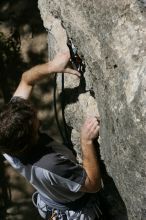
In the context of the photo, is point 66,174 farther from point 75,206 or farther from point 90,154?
point 75,206

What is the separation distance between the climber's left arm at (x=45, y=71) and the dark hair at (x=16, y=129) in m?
0.38

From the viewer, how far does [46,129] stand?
5695mm

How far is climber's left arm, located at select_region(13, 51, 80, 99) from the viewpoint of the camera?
3.04 meters

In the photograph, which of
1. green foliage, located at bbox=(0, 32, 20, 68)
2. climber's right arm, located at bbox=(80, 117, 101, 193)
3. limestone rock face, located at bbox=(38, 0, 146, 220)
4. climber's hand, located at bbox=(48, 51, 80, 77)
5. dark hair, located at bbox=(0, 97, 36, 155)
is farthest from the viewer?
green foliage, located at bbox=(0, 32, 20, 68)

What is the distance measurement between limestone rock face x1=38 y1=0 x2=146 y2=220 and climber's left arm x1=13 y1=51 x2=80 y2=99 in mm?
211

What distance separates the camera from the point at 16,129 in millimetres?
2680

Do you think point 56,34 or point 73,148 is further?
point 56,34

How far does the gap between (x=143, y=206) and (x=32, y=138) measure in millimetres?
699

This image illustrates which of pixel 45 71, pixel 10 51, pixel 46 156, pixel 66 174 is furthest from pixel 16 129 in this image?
pixel 10 51

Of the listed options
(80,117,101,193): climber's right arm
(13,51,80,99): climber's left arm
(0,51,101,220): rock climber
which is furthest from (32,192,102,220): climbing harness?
(13,51,80,99): climber's left arm

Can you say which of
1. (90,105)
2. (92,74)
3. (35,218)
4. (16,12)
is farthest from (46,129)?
(92,74)

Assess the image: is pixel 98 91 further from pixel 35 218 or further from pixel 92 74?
pixel 35 218

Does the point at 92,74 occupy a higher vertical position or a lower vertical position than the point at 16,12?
higher

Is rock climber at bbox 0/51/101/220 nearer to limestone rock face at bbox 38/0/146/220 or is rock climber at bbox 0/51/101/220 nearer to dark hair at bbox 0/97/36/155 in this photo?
dark hair at bbox 0/97/36/155
